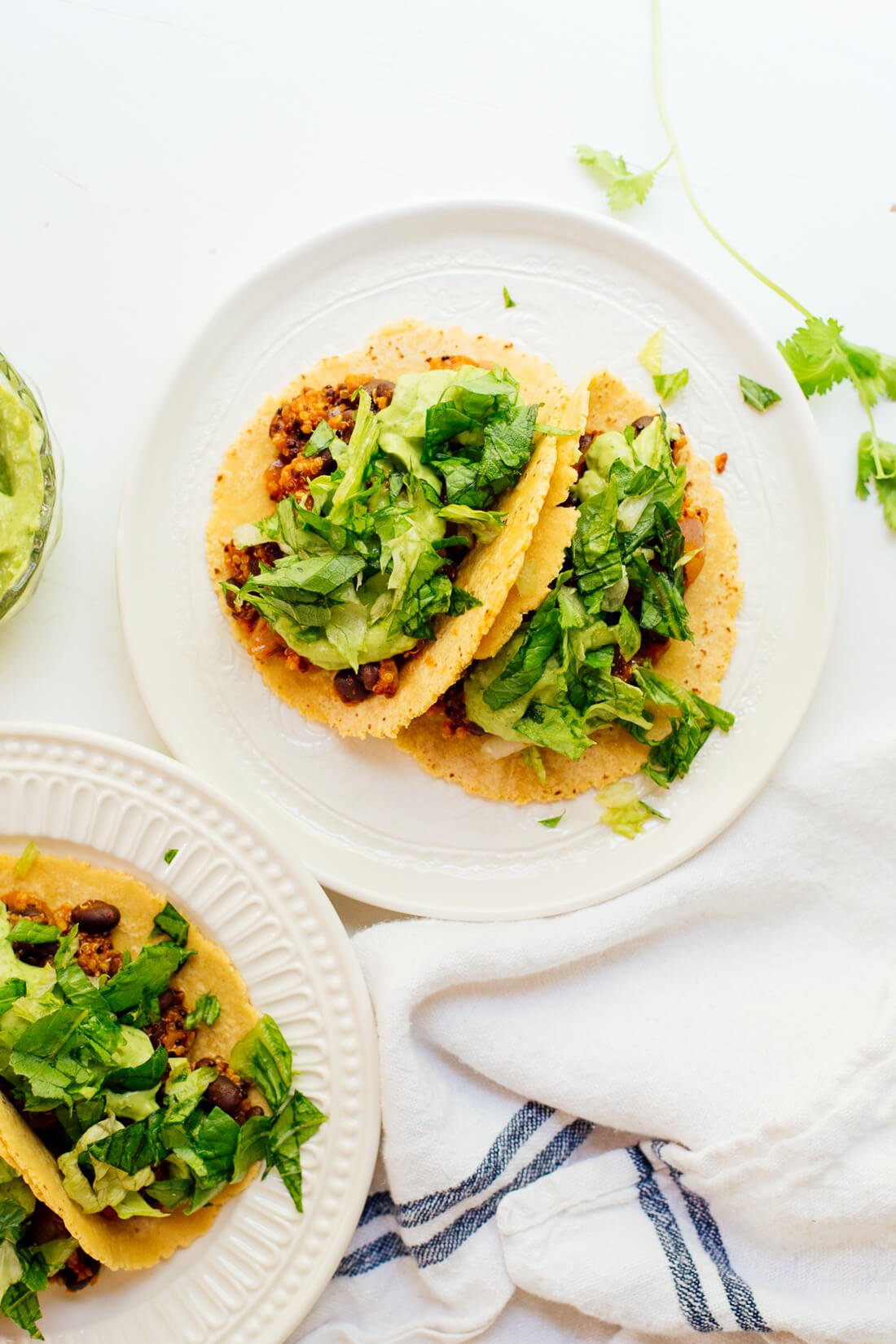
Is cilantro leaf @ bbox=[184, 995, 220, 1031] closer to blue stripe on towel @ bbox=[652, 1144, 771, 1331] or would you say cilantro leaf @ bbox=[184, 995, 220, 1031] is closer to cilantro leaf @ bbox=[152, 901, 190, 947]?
cilantro leaf @ bbox=[152, 901, 190, 947]

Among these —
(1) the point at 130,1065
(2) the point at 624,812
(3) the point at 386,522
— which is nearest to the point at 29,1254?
(1) the point at 130,1065

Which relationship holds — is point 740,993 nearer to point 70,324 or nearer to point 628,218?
point 628,218

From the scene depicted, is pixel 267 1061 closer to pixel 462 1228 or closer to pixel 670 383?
pixel 462 1228

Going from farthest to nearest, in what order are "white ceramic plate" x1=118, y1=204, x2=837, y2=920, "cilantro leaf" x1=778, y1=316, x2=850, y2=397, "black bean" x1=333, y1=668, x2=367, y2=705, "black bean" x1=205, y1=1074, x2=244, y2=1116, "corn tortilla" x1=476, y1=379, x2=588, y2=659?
1. "cilantro leaf" x1=778, y1=316, x2=850, y2=397
2. "white ceramic plate" x1=118, y1=204, x2=837, y2=920
3. "black bean" x1=333, y1=668, x2=367, y2=705
4. "black bean" x1=205, y1=1074, x2=244, y2=1116
5. "corn tortilla" x1=476, y1=379, x2=588, y2=659

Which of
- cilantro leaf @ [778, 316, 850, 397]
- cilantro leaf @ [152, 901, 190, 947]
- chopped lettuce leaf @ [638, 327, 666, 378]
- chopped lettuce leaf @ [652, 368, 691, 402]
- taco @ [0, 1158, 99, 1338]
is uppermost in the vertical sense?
cilantro leaf @ [778, 316, 850, 397]

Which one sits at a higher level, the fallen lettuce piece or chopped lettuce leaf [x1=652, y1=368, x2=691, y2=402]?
chopped lettuce leaf [x1=652, y1=368, x2=691, y2=402]

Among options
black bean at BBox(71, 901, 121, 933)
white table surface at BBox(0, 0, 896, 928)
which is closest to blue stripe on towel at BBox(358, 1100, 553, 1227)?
black bean at BBox(71, 901, 121, 933)

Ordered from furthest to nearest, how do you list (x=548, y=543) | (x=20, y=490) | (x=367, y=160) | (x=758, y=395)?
(x=367, y=160) < (x=758, y=395) < (x=20, y=490) < (x=548, y=543)

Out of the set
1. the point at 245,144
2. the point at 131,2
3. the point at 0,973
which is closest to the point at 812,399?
the point at 245,144
